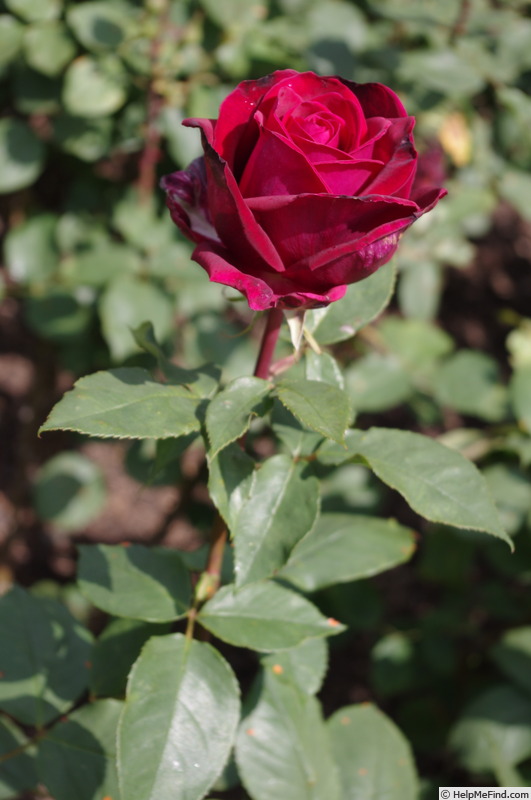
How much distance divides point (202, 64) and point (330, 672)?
155 centimetres

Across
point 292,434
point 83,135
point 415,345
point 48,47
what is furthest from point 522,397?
point 48,47

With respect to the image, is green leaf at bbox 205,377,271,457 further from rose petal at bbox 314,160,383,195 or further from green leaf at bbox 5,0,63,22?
green leaf at bbox 5,0,63,22

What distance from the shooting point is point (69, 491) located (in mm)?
2021

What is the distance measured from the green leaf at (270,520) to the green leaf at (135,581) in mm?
153

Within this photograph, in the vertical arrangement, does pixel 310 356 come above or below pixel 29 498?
above

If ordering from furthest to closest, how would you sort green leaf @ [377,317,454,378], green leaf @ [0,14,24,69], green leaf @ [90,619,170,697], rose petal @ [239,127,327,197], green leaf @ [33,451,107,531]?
green leaf @ [33,451,107,531] < green leaf @ [377,317,454,378] < green leaf @ [0,14,24,69] < green leaf @ [90,619,170,697] < rose petal @ [239,127,327,197]

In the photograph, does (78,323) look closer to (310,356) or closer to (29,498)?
(29,498)

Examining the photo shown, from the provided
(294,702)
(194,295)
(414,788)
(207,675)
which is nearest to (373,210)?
(207,675)

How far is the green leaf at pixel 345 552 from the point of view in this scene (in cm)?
98

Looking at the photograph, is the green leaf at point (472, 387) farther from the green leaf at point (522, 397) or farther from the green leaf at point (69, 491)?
the green leaf at point (69, 491)

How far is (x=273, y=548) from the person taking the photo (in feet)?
2.36

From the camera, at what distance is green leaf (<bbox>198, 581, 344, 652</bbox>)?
31.5 inches

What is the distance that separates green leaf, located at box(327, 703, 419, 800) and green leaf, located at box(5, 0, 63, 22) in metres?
1.44

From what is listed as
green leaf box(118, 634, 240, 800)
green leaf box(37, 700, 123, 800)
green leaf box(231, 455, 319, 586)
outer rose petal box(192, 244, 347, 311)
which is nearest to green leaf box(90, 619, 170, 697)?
green leaf box(37, 700, 123, 800)
